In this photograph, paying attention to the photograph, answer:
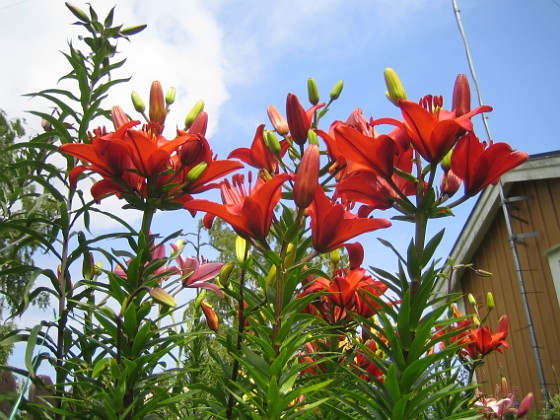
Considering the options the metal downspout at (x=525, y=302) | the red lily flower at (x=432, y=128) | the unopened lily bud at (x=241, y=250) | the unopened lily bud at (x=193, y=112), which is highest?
the metal downspout at (x=525, y=302)

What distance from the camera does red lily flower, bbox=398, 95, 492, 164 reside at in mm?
884

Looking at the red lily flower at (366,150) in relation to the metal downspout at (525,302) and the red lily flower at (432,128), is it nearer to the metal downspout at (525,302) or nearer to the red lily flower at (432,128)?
the red lily flower at (432,128)

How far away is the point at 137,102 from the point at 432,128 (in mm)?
666

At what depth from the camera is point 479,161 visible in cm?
91

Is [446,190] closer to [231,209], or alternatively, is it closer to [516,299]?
[231,209]

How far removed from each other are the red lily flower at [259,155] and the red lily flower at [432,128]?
0.94 feet

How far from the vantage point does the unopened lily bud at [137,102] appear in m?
1.18

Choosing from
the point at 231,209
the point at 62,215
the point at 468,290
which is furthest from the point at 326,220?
the point at 468,290

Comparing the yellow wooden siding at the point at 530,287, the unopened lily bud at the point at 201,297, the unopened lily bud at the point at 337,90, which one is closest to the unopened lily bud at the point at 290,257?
the unopened lily bud at the point at 201,297

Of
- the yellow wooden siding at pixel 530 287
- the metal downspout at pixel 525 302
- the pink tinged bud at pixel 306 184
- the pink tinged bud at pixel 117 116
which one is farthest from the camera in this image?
the yellow wooden siding at pixel 530 287

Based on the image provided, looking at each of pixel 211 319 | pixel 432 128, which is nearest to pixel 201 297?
pixel 211 319

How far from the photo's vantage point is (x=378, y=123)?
96 cm

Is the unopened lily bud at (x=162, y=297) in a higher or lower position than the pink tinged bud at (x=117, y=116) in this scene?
lower

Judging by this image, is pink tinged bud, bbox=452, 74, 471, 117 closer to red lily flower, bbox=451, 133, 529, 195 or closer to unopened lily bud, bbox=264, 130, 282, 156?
red lily flower, bbox=451, 133, 529, 195
